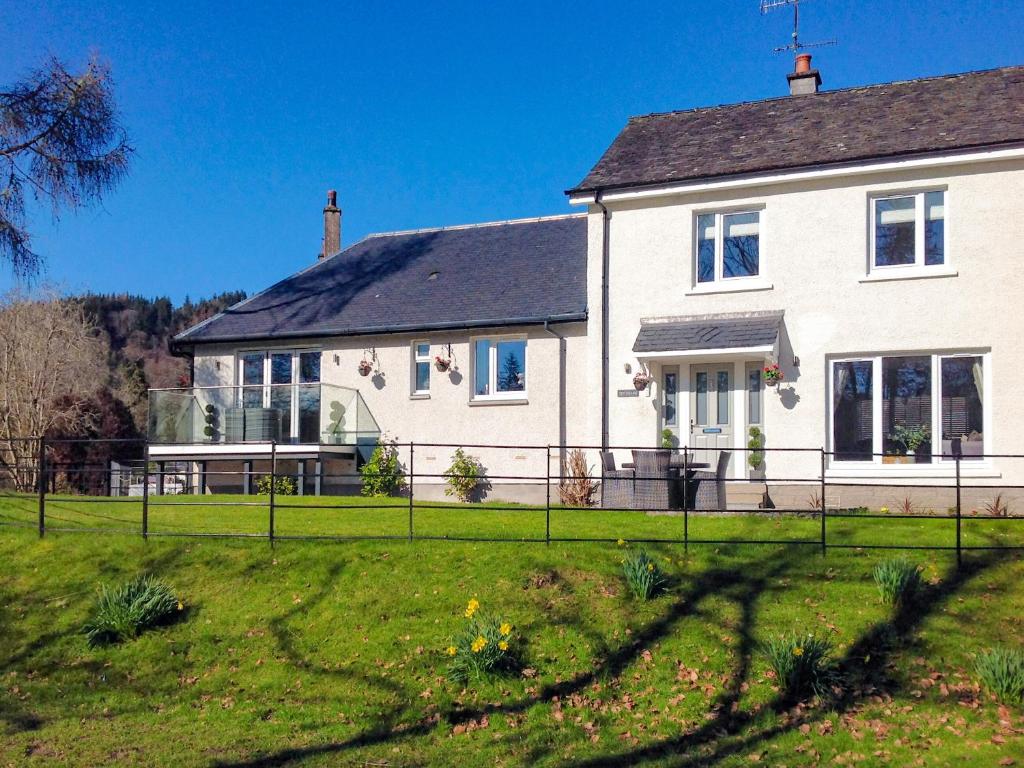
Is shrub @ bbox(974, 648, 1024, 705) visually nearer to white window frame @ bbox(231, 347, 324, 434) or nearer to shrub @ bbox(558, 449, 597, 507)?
shrub @ bbox(558, 449, 597, 507)

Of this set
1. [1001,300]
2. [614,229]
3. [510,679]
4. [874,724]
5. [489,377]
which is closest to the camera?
[874,724]

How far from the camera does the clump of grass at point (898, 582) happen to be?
1034cm

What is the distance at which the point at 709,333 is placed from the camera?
58.1 feet

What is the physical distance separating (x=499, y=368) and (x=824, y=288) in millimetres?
6770

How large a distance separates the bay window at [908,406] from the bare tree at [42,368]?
23.1 m

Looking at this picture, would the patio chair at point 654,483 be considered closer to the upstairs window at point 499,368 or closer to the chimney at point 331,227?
the upstairs window at point 499,368

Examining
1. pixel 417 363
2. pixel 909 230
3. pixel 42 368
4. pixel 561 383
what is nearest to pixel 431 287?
pixel 417 363

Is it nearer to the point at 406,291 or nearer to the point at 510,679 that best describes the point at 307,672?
the point at 510,679

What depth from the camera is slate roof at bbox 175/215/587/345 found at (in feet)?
70.0

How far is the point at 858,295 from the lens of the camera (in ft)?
56.3

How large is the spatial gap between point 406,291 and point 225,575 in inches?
482

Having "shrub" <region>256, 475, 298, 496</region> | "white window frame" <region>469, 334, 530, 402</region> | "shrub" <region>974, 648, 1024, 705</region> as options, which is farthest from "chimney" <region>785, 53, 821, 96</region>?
"shrub" <region>974, 648, 1024, 705</region>

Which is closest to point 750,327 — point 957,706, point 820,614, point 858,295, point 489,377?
point 858,295

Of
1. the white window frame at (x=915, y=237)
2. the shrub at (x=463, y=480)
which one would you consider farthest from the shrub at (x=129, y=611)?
the white window frame at (x=915, y=237)
